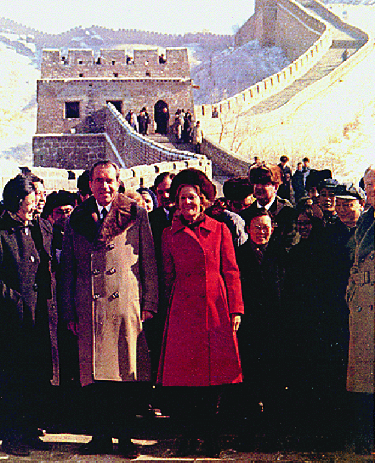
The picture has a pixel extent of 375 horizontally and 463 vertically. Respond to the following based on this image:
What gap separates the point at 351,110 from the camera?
2469cm

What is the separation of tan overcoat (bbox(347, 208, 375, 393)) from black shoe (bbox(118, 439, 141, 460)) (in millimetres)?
1579

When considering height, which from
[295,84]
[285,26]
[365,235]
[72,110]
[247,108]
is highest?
[285,26]

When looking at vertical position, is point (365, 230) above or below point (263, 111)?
below

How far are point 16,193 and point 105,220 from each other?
0.76 metres

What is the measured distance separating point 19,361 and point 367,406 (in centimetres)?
255

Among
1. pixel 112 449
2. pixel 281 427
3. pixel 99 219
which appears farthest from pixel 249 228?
pixel 112 449

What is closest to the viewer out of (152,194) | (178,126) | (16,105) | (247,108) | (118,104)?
(152,194)

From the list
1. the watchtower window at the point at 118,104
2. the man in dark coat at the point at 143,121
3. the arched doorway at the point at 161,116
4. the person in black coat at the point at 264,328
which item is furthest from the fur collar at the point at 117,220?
the watchtower window at the point at 118,104

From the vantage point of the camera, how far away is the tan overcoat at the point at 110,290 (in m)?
4.84

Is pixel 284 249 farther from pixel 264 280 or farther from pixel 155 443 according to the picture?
pixel 155 443

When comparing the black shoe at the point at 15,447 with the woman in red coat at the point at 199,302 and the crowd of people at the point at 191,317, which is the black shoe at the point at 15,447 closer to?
the crowd of people at the point at 191,317

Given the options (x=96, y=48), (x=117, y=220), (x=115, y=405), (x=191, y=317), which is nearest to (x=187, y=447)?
(x=115, y=405)

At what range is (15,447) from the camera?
4855mm

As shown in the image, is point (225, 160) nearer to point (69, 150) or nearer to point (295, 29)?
point (69, 150)
